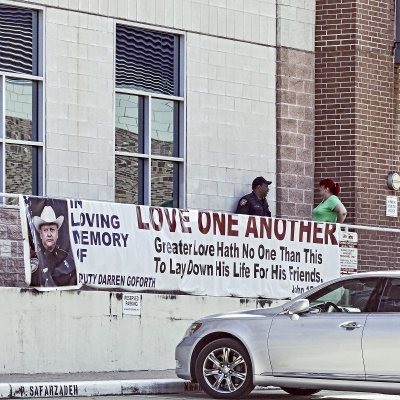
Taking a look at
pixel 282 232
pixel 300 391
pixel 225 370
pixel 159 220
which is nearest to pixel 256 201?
pixel 282 232

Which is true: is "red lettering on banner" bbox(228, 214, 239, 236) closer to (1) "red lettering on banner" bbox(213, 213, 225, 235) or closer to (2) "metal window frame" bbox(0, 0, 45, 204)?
(1) "red lettering on banner" bbox(213, 213, 225, 235)

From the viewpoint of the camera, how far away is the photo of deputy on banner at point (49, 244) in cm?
1648

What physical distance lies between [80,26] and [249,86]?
340 centimetres

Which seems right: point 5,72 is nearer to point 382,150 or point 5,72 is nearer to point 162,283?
point 162,283

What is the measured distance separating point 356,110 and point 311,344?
8.72 m

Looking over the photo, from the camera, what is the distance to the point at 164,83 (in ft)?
68.1

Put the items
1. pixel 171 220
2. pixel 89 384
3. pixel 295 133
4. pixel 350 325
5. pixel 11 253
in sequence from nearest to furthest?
pixel 350 325 < pixel 89 384 < pixel 11 253 < pixel 171 220 < pixel 295 133

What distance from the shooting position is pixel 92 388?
15.3 m

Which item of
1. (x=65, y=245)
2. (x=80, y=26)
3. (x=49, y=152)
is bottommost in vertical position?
(x=65, y=245)

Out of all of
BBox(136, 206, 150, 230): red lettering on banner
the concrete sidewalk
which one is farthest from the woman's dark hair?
the concrete sidewalk

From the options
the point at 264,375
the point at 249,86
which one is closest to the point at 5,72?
the point at 249,86

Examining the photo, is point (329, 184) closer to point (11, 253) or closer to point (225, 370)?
point (11, 253)

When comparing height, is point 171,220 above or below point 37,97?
below

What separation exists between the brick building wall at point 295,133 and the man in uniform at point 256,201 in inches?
42.0
